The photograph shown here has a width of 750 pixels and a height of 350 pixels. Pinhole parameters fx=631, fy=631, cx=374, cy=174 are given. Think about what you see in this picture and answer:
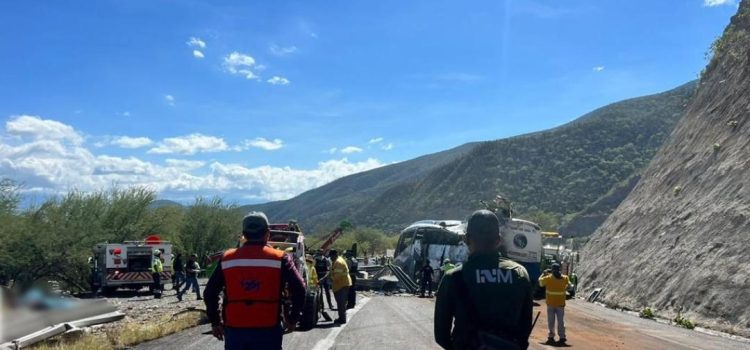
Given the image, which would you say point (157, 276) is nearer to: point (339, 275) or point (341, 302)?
point (339, 275)

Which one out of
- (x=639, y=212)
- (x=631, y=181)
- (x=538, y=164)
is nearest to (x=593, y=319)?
(x=639, y=212)

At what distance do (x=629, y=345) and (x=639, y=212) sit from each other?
1851cm

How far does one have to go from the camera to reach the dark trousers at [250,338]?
16.9 feet

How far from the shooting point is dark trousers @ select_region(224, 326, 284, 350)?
5164 millimetres

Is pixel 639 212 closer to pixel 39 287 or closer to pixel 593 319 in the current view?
pixel 593 319

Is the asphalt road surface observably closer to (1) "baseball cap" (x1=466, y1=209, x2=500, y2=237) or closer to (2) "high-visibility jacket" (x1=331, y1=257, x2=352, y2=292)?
(2) "high-visibility jacket" (x1=331, y1=257, x2=352, y2=292)

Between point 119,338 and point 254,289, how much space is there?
6765 mm

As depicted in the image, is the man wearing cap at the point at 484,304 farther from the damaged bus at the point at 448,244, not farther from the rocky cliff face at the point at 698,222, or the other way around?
the damaged bus at the point at 448,244

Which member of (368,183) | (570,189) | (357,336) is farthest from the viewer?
(368,183)

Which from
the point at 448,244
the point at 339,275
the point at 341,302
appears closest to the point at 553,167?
the point at 448,244

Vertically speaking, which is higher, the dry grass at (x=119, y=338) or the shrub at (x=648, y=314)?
the dry grass at (x=119, y=338)

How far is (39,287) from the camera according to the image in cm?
1073

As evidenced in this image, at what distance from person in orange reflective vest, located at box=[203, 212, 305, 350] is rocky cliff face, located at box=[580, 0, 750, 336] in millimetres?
14557

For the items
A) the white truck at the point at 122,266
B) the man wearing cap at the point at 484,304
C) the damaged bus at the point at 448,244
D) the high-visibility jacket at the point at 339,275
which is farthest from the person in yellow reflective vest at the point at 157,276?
the man wearing cap at the point at 484,304
